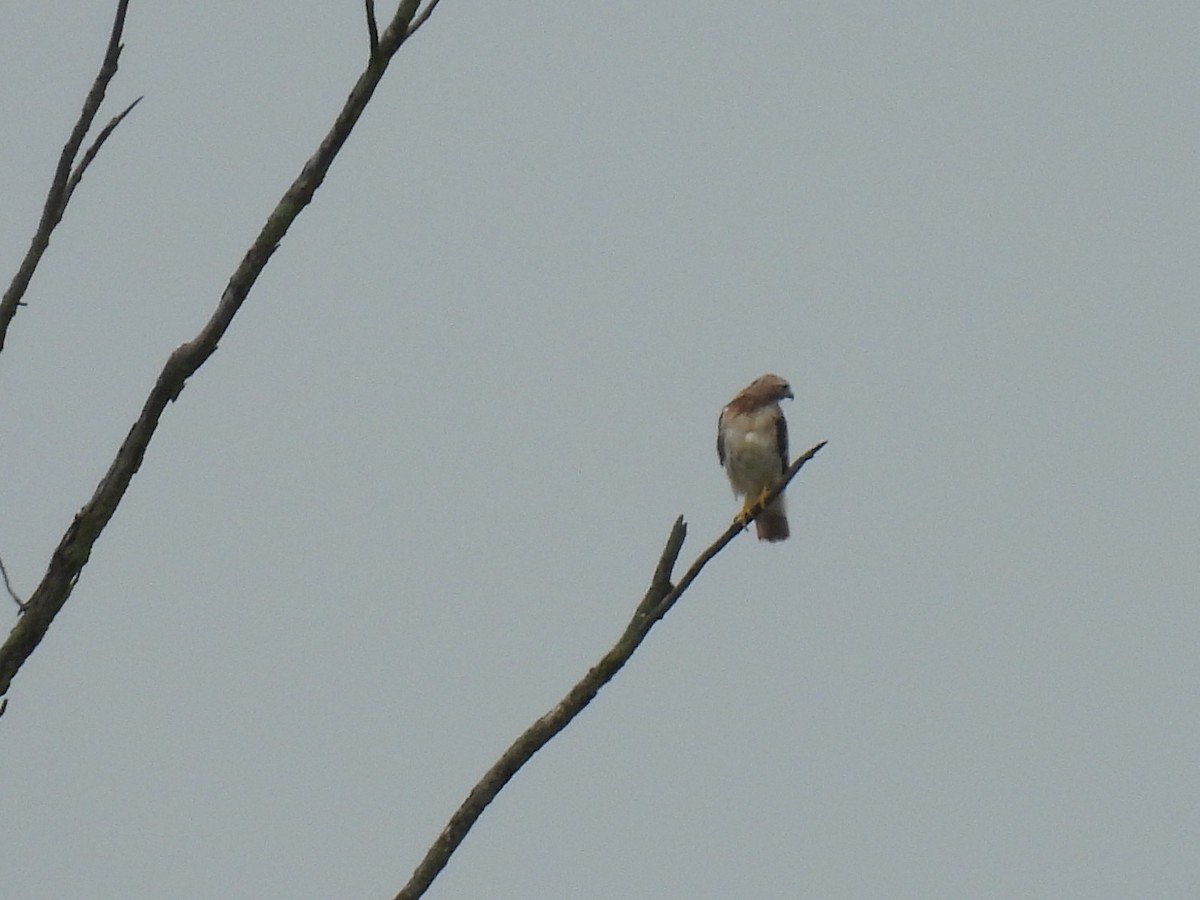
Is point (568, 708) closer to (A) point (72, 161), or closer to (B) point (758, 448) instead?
(A) point (72, 161)

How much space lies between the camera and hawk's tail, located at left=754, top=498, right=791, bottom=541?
10.7 metres

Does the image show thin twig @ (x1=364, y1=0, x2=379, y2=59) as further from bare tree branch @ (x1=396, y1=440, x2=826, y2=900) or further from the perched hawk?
the perched hawk

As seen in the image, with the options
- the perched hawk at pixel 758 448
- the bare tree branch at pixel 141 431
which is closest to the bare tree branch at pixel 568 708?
the bare tree branch at pixel 141 431

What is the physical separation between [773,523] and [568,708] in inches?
276

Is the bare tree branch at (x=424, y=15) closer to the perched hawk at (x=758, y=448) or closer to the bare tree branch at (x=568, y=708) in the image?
the bare tree branch at (x=568, y=708)

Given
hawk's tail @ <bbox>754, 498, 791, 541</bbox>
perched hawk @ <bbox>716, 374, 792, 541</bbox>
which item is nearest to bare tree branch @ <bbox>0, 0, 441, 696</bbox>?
perched hawk @ <bbox>716, 374, 792, 541</bbox>

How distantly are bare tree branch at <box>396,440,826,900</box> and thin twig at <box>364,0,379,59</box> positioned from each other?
1.52 m

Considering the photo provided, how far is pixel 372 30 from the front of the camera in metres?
3.47

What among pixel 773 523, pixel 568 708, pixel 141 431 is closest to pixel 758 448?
pixel 773 523

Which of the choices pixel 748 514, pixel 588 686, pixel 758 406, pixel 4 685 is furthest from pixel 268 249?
pixel 758 406

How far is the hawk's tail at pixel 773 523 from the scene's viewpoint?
35.2 feet

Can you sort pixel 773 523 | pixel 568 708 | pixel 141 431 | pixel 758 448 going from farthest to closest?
pixel 773 523 → pixel 758 448 → pixel 568 708 → pixel 141 431

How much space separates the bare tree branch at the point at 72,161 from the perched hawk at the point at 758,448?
7.35 meters

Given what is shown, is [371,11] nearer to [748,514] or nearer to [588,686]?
[588,686]
